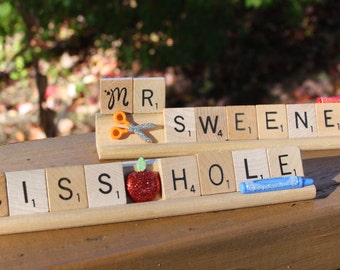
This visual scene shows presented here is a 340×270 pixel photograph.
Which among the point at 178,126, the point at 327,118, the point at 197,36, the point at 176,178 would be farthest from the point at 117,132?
the point at 197,36

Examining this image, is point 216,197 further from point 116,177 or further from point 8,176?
point 8,176

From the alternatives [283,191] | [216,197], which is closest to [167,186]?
[216,197]

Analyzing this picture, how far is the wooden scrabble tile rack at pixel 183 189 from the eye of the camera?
119 cm

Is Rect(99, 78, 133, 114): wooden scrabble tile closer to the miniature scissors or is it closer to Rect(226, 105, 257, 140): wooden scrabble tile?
the miniature scissors

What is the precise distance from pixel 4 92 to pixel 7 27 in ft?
2.53

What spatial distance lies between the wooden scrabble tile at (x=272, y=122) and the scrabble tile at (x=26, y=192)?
53cm

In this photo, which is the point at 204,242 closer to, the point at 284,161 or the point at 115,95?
the point at 284,161

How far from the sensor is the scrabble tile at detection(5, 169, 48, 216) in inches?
46.6

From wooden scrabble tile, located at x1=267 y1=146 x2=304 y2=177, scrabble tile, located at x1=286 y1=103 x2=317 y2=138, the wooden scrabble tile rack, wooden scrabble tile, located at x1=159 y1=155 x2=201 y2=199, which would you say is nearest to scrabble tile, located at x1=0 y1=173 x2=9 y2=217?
the wooden scrabble tile rack

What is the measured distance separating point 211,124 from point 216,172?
0.21m

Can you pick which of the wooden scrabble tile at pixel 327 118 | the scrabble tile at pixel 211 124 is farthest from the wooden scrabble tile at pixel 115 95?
the wooden scrabble tile at pixel 327 118

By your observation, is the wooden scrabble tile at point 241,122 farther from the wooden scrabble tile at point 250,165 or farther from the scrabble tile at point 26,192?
the scrabble tile at point 26,192

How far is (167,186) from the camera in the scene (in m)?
1.26

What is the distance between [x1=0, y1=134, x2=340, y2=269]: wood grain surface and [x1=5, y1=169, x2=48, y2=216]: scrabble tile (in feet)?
0.15
